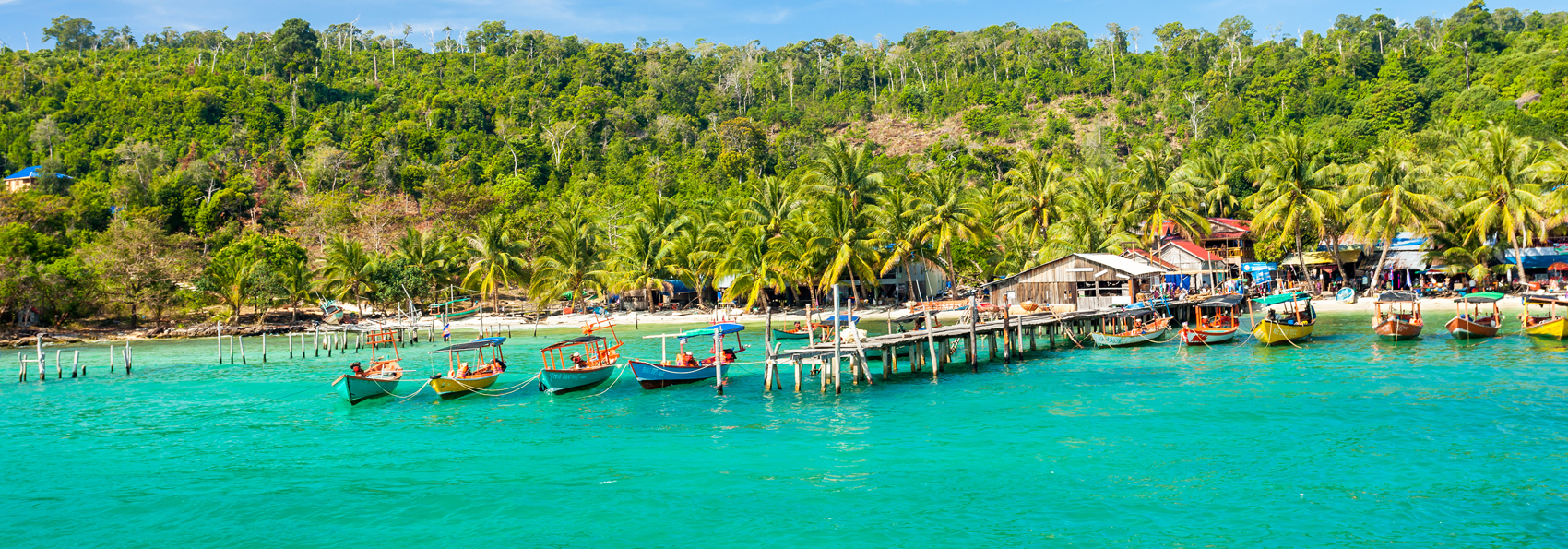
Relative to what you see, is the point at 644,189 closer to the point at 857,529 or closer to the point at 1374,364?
the point at 1374,364

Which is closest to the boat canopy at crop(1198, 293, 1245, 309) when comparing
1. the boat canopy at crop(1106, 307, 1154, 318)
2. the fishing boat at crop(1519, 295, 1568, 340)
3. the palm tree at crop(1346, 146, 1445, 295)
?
the boat canopy at crop(1106, 307, 1154, 318)

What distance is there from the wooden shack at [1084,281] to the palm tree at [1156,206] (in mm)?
10174

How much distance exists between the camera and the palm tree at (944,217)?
5300 centimetres

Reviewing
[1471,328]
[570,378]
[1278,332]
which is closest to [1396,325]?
[1471,328]

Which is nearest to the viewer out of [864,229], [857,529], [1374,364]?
[857,529]

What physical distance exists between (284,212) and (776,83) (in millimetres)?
73957

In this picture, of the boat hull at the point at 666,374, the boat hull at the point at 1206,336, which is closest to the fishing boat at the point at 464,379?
the boat hull at the point at 666,374

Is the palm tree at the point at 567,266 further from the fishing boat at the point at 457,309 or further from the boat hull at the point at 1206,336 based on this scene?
the boat hull at the point at 1206,336

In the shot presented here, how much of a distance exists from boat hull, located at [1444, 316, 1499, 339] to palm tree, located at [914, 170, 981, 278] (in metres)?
24.3

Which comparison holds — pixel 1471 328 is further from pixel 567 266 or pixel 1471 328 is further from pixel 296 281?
pixel 296 281

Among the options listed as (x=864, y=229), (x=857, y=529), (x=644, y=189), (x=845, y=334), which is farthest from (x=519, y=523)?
(x=644, y=189)

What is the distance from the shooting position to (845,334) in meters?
32.4

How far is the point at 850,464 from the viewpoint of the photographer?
17.8m

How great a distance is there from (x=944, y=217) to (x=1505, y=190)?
93.8 feet
